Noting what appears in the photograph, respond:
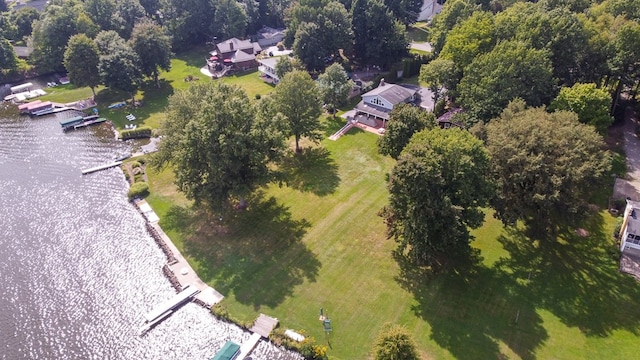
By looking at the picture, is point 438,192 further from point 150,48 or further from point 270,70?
point 150,48

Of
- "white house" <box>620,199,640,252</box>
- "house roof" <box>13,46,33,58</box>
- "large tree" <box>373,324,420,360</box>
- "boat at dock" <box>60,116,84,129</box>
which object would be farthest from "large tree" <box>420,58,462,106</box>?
"house roof" <box>13,46,33,58</box>

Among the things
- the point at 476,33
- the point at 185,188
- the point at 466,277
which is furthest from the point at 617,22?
the point at 185,188

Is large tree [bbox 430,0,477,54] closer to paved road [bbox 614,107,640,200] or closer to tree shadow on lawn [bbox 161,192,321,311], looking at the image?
paved road [bbox 614,107,640,200]

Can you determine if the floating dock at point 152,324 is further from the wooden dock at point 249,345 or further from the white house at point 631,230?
the white house at point 631,230

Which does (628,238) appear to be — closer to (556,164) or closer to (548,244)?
(548,244)

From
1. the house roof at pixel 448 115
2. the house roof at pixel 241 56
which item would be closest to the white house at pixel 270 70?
the house roof at pixel 241 56
